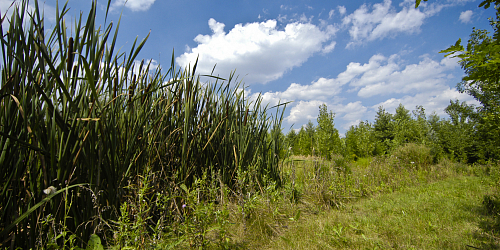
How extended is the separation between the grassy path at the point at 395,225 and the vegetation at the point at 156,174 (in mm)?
22

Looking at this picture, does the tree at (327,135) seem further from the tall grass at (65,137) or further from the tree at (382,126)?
the tree at (382,126)

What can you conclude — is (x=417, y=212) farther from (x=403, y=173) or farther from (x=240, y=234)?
(x=403, y=173)

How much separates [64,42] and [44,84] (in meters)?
0.27

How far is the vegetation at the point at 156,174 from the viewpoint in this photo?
117 centimetres

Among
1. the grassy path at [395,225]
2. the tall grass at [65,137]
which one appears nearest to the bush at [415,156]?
the grassy path at [395,225]

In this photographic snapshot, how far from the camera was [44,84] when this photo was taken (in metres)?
1.27

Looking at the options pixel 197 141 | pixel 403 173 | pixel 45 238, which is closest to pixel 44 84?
pixel 45 238

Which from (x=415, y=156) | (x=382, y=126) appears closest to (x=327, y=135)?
(x=415, y=156)

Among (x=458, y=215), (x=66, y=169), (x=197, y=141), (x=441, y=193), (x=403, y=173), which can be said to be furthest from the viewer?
(x=403, y=173)

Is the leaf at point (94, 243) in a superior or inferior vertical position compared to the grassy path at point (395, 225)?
superior

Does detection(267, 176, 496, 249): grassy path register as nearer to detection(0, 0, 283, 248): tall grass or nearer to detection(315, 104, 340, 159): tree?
detection(0, 0, 283, 248): tall grass

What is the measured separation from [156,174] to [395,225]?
2.90m

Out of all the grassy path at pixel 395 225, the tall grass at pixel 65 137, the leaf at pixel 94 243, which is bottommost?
the grassy path at pixel 395 225

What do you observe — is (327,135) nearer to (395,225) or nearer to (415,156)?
(415,156)
